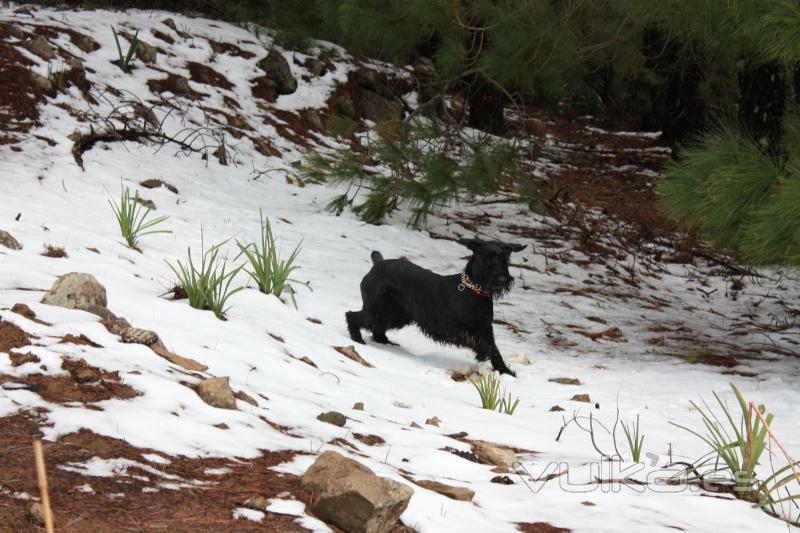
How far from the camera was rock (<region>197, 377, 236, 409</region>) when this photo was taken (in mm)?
2439

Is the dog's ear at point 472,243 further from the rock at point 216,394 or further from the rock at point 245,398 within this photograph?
the rock at point 216,394

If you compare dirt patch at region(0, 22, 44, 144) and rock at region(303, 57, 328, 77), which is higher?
rock at region(303, 57, 328, 77)

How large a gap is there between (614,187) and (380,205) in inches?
133

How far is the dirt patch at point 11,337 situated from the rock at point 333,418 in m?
0.95

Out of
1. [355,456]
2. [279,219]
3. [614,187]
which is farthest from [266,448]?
[614,187]

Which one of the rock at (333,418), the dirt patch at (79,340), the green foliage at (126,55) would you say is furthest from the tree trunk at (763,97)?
the green foliage at (126,55)

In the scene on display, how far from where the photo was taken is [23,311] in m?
2.69

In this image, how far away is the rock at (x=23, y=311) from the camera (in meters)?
2.68

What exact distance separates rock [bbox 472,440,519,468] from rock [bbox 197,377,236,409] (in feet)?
2.64

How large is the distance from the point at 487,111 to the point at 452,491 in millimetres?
9060

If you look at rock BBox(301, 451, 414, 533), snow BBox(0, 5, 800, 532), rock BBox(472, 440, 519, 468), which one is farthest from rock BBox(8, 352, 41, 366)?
rock BBox(472, 440, 519, 468)

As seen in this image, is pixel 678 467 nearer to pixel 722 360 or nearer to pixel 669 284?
pixel 722 360

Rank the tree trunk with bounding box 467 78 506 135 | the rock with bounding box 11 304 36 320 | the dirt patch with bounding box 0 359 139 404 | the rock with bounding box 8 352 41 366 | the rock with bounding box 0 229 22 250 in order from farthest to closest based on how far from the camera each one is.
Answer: the tree trunk with bounding box 467 78 506 135
the rock with bounding box 0 229 22 250
the rock with bounding box 11 304 36 320
the rock with bounding box 8 352 41 366
the dirt patch with bounding box 0 359 139 404

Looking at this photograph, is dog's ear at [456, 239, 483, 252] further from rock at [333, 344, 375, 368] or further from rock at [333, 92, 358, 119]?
rock at [333, 92, 358, 119]
